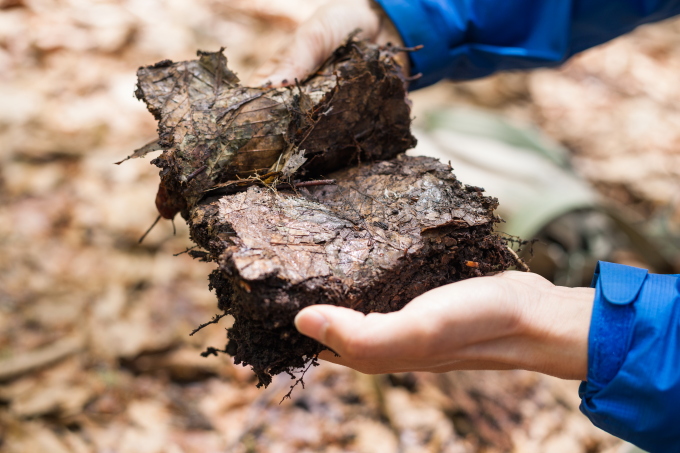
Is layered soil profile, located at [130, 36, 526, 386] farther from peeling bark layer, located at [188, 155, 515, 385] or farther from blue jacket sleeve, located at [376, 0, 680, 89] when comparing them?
blue jacket sleeve, located at [376, 0, 680, 89]

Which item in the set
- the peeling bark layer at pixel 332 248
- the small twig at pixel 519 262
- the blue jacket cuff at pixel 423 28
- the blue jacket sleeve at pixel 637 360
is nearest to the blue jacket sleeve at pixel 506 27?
the blue jacket cuff at pixel 423 28

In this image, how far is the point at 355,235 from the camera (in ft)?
4.96

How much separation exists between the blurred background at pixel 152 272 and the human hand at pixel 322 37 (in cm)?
165

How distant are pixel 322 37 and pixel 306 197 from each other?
3.05 ft

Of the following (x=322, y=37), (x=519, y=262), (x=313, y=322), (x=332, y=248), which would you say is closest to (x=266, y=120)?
(x=332, y=248)

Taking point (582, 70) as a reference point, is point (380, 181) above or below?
above

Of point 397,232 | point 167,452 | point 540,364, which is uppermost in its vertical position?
point 397,232

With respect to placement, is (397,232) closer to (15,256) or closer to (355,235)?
(355,235)

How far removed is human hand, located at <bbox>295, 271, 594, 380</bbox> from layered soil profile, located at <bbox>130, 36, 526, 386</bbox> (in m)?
0.17

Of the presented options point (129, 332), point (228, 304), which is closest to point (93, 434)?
point (129, 332)

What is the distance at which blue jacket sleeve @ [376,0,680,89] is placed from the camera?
2.42 m

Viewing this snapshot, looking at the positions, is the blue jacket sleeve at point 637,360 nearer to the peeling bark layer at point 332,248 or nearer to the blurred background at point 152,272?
the peeling bark layer at point 332,248

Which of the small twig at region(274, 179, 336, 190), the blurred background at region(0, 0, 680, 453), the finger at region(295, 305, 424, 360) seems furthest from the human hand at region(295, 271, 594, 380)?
the blurred background at region(0, 0, 680, 453)

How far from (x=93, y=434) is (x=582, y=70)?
6.59 m
